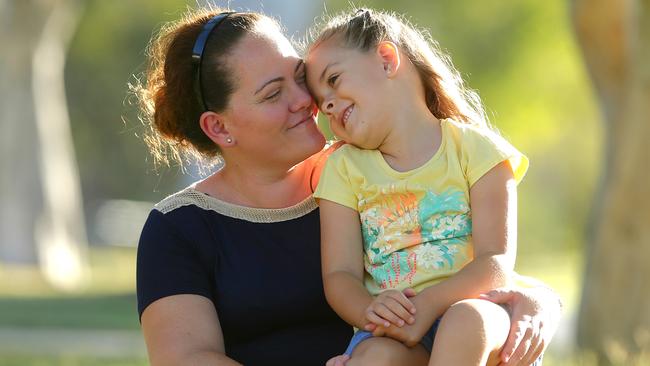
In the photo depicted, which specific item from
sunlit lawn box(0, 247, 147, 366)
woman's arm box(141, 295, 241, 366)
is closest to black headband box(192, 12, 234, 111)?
woman's arm box(141, 295, 241, 366)

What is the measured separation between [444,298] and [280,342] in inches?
25.6

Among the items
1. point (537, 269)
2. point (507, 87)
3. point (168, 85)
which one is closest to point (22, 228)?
point (537, 269)

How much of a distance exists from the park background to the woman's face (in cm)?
72

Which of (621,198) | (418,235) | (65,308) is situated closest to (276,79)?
(418,235)

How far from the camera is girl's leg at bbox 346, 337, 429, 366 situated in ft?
11.0

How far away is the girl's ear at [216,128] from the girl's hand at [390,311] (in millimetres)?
914

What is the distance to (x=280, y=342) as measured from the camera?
12.9ft

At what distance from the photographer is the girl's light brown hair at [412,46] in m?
3.88

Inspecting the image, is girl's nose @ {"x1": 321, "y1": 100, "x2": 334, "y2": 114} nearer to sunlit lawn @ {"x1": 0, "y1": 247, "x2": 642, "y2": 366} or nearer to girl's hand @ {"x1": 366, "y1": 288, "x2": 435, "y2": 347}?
girl's hand @ {"x1": 366, "y1": 288, "x2": 435, "y2": 347}

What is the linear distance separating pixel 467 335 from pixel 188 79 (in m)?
1.40

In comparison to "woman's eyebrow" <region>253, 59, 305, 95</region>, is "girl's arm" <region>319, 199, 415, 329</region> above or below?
below

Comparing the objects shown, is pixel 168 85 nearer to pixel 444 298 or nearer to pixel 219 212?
pixel 219 212

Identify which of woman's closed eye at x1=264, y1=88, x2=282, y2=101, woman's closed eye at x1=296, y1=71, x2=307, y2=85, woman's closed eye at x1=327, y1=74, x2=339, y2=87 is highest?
woman's closed eye at x1=296, y1=71, x2=307, y2=85

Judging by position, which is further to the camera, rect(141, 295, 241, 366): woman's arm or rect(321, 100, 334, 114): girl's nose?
rect(321, 100, 334, 114): girl's nose
